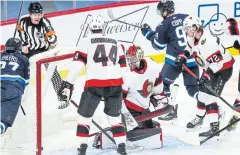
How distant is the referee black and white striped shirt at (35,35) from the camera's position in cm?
578

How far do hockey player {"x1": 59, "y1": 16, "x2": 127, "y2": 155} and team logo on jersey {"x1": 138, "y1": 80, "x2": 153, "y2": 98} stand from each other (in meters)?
0.40

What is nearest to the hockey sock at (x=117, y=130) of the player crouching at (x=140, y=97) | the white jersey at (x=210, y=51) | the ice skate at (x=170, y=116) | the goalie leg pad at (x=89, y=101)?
the goalie leg pad at (x=89, y=101)

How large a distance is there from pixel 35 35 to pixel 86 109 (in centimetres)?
135

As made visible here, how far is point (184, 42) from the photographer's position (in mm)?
5922

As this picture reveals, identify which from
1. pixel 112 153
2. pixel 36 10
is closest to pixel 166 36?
pixel 36 10

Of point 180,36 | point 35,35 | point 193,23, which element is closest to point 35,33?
point 35,35

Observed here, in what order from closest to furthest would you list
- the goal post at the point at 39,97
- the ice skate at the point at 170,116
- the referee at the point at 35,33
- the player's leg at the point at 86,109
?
the goal post at the point at 39,97, the player's leg at the point at 86,109, the referee at the point at 35,33, the ice skate at the point at 170,116

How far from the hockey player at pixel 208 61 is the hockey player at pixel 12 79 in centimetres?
116

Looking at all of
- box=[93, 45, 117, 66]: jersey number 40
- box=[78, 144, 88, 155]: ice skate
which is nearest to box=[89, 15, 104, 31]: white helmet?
box=[93, 45, 117, 66]: jersey number 40

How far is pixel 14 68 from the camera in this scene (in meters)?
4.76

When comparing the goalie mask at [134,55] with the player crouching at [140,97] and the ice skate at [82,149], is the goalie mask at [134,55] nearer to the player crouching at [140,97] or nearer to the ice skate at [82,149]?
the player crouching at [140,97]

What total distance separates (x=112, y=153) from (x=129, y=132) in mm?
213

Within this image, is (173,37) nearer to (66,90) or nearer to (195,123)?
(195,123)

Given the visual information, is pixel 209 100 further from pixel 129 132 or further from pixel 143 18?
pixel 143 18
